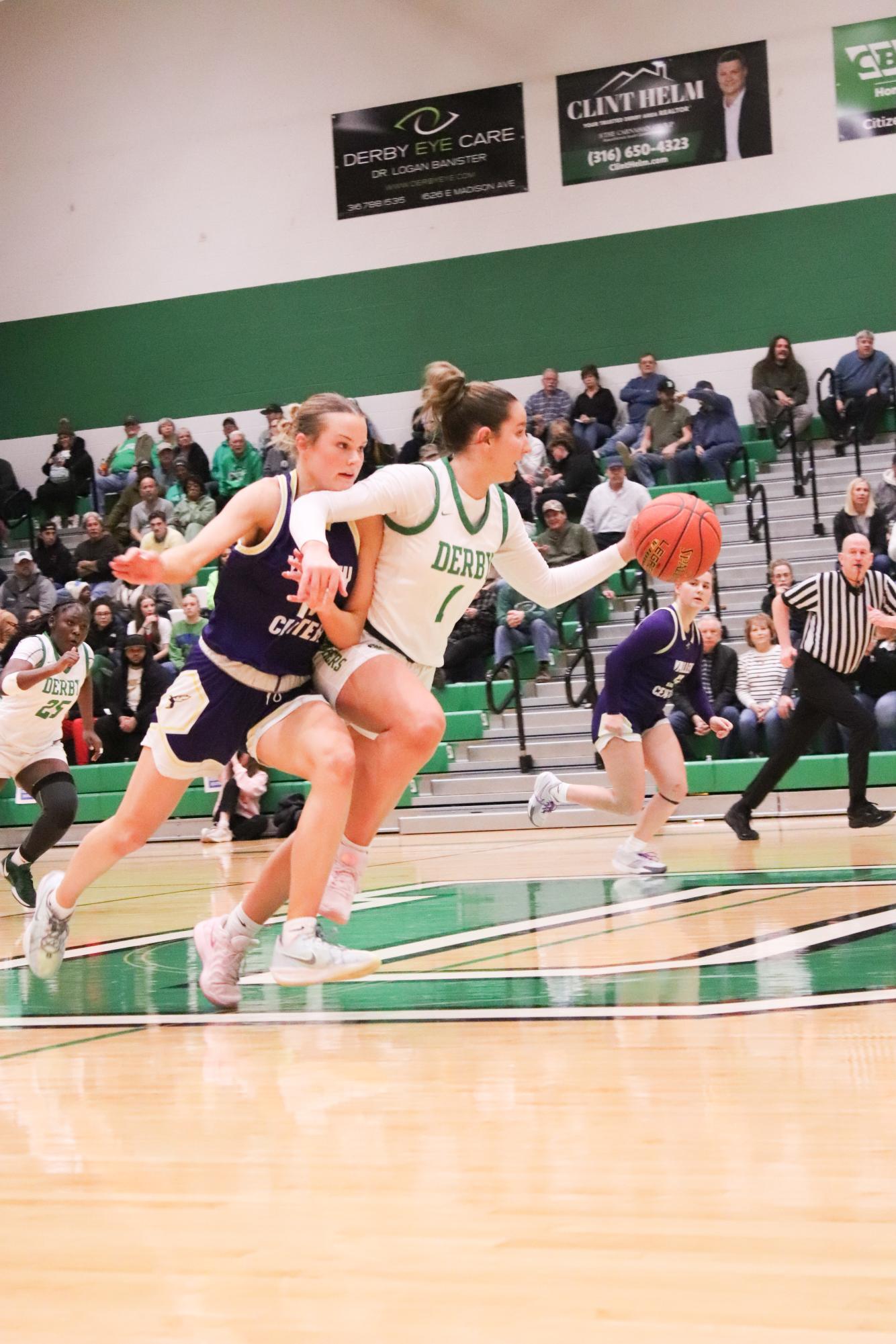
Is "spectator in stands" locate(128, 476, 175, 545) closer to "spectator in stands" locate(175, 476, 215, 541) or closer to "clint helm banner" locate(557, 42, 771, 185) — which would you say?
"spectator in stands" locate(175, 476, 215, 541)

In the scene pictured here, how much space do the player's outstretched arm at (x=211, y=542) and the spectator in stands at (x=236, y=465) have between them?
13871 millimetres

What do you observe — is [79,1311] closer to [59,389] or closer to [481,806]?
[481,806]

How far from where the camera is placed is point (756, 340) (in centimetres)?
1755

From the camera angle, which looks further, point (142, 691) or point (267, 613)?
point (142, 691)

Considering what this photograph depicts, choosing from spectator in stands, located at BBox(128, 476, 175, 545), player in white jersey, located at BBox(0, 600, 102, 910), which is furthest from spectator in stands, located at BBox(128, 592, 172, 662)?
player in white jersey, located at BBox(0, 600, 102, 910)

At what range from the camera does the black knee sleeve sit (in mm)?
8023

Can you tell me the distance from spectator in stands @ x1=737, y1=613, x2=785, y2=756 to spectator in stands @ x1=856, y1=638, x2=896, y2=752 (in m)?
0.61

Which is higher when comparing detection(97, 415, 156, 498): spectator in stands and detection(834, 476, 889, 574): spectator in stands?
detection(97, 415, 156, 498): spectator in stands

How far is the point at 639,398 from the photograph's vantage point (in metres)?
17.3

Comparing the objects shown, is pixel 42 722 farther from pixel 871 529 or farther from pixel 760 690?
pixel 871 529

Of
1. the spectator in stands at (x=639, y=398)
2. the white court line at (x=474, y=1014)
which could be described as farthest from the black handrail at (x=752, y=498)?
the white court line at (x=474, y=1014)

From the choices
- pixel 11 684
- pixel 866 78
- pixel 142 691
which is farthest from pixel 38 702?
pixel 866 78

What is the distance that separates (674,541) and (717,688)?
7.11m

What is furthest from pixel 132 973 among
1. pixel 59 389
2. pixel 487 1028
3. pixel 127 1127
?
pixel 59 389
